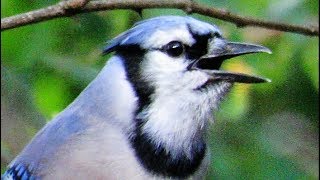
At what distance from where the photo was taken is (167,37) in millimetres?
2701

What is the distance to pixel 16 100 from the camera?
3529 mm

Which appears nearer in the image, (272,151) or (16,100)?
(16,100)

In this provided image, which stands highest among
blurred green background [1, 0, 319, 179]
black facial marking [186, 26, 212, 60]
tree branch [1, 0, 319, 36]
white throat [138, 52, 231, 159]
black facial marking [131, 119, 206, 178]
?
tree branch [1, 0, 319, 36]

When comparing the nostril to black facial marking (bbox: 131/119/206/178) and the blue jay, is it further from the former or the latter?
black facial marking (bbox: 131/119/206/178)

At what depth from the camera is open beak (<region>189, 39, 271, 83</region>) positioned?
2.71 m

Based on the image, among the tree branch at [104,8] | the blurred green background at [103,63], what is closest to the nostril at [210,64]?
the tree branch at [104,8]

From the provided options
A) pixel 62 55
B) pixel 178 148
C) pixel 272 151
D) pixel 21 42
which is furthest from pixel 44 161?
pixel 272 151

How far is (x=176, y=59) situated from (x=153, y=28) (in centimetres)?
9

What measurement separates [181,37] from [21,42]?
76 centimetres

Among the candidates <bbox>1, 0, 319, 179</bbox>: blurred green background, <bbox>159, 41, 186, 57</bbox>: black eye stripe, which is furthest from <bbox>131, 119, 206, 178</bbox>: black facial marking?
<bbox>1, 0, 319, 179</bbox>: blurred green background

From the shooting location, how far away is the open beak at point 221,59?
107 inches

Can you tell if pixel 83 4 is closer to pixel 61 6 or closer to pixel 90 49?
pixel 61 6

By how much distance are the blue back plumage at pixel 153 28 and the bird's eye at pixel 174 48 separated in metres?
0.04

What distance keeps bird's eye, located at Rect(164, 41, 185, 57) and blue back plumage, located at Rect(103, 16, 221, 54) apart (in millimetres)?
39
